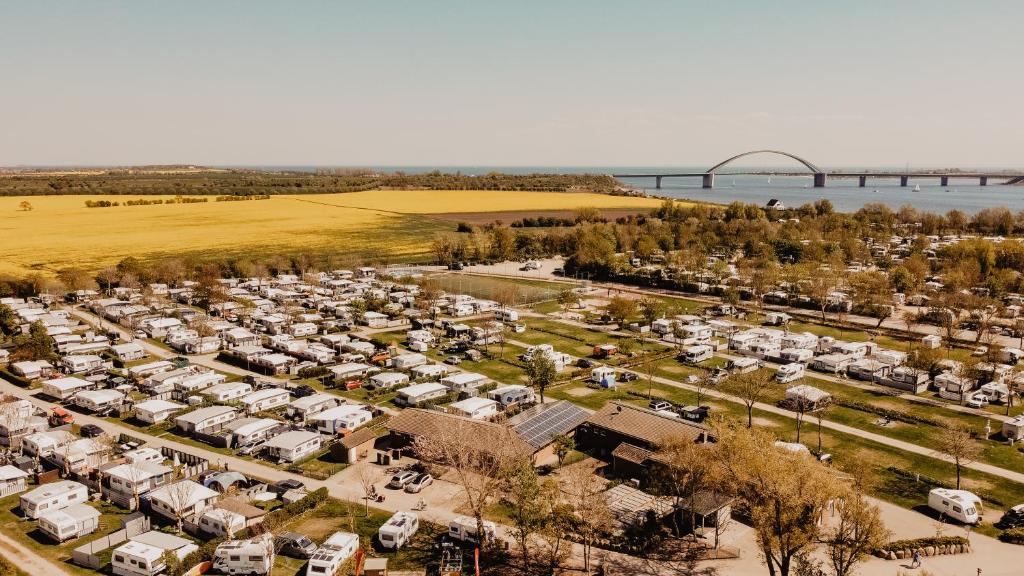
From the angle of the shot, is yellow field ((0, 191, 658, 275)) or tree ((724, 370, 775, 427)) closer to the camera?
tree ((724, 370, 775, 427))

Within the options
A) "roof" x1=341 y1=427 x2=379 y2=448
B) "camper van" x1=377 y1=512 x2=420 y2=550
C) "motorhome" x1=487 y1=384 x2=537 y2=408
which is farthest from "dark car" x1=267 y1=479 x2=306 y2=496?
"motorhome" x1=487 y1=384 x2=537 y2=408

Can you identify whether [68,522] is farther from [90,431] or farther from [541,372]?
[541,372]

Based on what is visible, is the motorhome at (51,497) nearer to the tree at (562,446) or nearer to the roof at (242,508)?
the roof at (242,508)

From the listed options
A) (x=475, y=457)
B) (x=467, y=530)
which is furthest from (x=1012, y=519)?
(x=467, y=530)

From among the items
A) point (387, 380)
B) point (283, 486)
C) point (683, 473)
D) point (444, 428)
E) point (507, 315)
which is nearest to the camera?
point (683, 473)

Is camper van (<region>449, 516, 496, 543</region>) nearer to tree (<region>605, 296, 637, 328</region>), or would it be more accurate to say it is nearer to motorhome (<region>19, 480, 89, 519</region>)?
motorhome (<region>19, 480, 89, 519</region>)

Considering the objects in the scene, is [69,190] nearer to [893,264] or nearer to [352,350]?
[352,350]

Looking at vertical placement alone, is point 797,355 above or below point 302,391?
above
